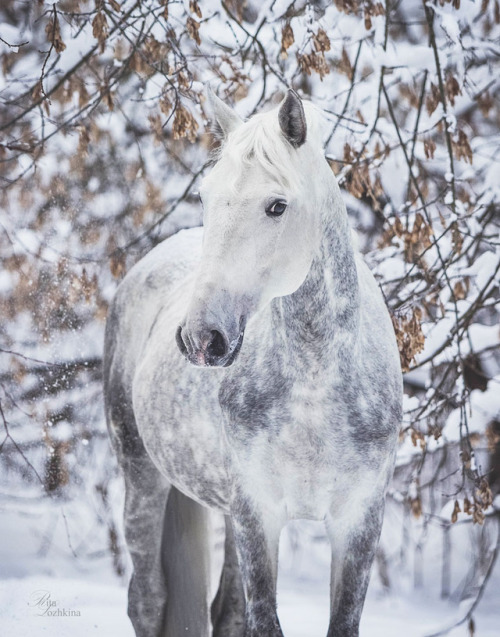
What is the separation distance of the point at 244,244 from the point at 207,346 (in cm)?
28

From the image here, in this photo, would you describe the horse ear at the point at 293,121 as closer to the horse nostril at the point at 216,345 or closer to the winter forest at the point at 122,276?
the horse nostril at the point at 216,345

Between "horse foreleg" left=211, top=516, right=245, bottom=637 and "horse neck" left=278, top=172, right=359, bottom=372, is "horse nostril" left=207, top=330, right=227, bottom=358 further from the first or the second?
"horse foreleg" left=211, top=516, right=245, bottom=637

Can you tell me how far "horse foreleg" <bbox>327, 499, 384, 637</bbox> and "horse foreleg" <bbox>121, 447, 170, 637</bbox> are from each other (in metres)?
1.21

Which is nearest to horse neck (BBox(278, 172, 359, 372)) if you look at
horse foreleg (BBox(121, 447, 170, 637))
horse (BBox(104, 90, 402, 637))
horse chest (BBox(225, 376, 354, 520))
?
horse (BBox(104, 90, 402, 637))

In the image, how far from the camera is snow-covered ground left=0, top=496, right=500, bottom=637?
430 centimetres

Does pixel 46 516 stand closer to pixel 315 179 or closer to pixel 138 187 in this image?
pixel 138 187

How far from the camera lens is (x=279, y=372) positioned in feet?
7.50

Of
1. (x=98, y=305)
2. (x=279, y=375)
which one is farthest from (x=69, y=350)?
(x=279, y=375)

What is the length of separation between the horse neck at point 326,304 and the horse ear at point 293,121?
17 cm

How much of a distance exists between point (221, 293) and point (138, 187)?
4.80 m

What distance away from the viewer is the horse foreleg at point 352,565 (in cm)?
233

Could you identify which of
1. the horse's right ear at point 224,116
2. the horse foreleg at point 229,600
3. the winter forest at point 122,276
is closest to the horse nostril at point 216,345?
the horse's right ear at point 224,116

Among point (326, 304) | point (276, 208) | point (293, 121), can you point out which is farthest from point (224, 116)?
point (326, 304)

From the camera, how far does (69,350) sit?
6469mm
